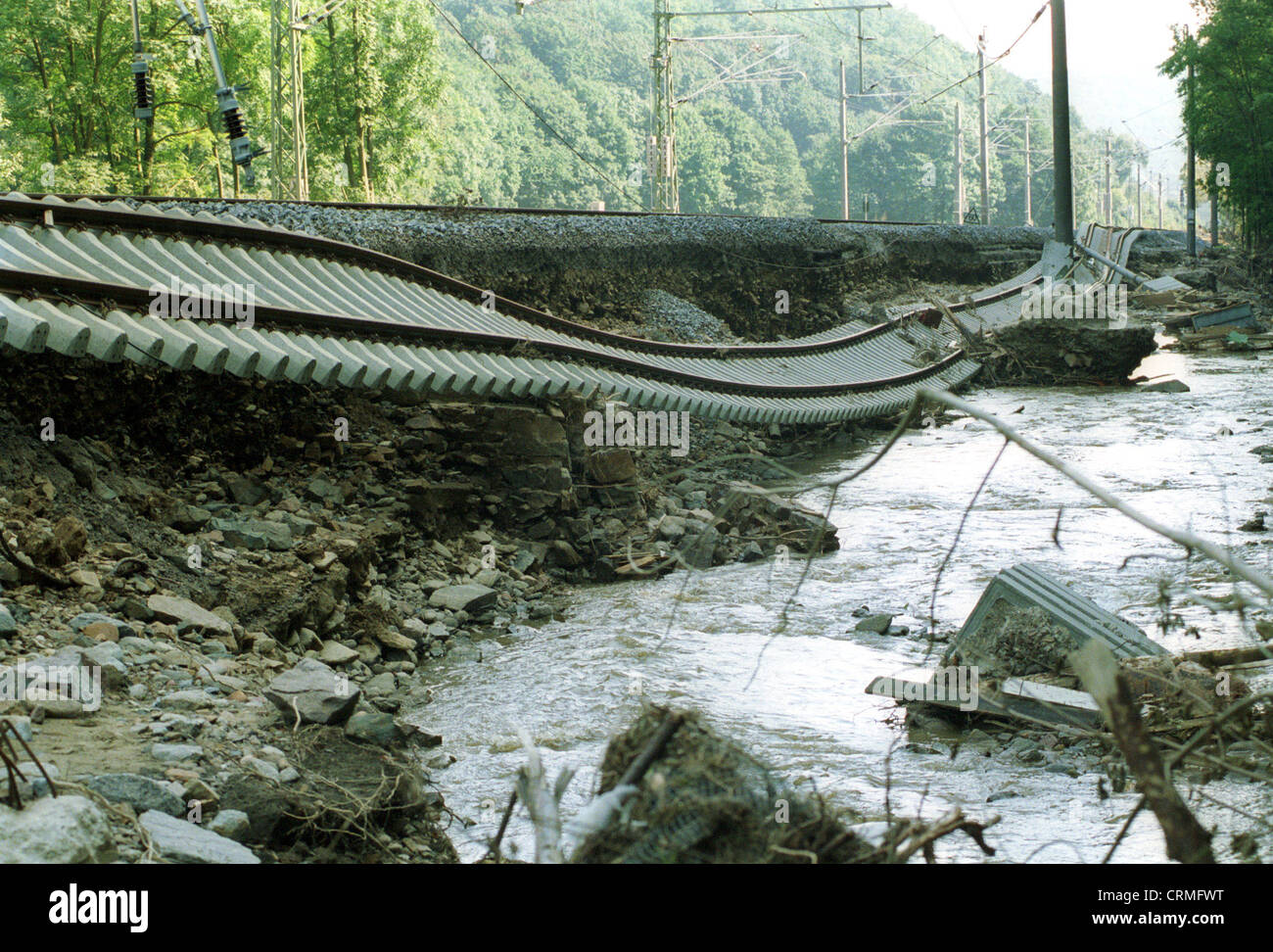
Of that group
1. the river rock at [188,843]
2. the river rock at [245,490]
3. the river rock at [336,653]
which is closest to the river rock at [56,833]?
the river rock at [188,843]

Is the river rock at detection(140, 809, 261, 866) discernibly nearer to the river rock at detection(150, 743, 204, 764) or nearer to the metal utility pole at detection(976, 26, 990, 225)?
the river rock at detection(150, 743, 204, 764)

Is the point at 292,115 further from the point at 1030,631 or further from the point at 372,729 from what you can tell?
the point at 1030,631

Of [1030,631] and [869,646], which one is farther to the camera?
[869,646]

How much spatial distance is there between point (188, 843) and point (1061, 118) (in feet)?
68.3

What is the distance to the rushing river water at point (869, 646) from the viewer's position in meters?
4.48

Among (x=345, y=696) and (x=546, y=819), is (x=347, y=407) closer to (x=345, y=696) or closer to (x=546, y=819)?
(x=345, y=696)

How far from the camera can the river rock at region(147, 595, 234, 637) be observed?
18.2ft

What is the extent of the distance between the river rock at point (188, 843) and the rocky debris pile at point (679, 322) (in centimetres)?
1173

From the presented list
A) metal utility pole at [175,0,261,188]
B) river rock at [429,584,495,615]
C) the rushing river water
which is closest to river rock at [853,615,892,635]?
the rushing river water

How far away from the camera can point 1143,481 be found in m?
10.8

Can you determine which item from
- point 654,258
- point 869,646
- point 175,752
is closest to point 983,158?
point 654,258

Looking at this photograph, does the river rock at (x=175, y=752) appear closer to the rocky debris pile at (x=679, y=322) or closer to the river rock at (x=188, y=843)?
the river rock at (x=188, y=843)

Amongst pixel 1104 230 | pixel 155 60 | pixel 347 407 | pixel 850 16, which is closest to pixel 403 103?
pixel 155 60

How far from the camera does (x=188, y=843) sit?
10.8ft
